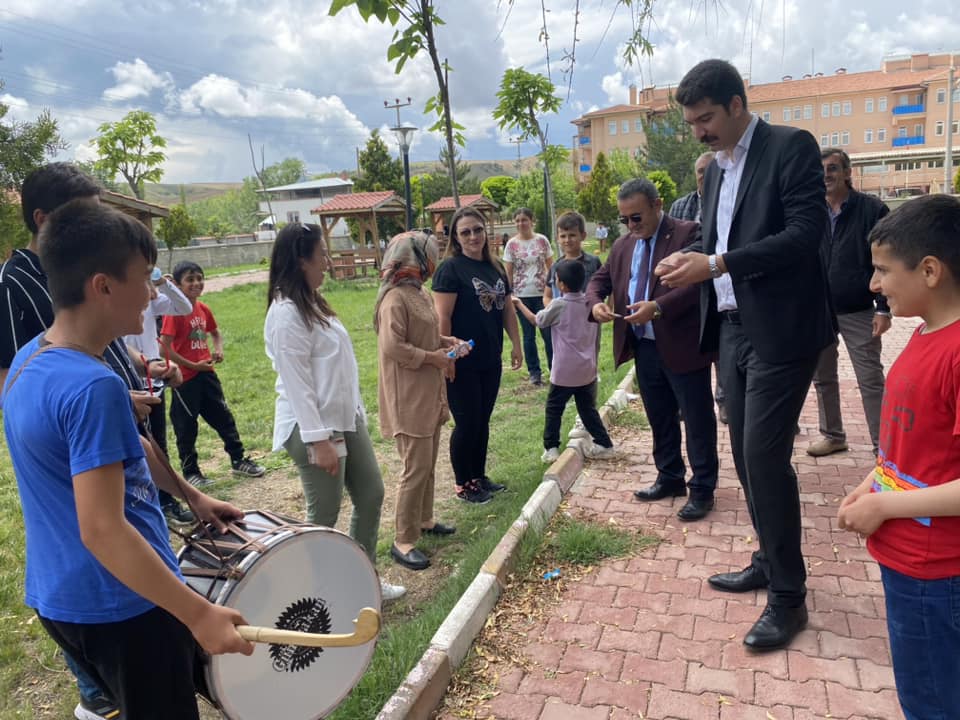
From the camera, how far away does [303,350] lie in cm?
325

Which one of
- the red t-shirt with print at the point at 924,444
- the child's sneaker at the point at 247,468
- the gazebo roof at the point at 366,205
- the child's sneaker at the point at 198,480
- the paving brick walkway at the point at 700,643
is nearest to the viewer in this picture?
the red t-shirt with print at the point at 924,444

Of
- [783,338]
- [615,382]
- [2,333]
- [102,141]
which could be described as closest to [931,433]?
[783,338]

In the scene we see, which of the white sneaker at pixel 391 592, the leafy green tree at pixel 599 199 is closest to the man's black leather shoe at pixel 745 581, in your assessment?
the white sneaker at pixel 391 592

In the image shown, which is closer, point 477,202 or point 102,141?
point 477,202

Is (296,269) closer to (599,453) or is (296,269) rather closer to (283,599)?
(283,599)

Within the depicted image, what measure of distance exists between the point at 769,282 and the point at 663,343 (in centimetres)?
143

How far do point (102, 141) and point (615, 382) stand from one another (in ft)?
140

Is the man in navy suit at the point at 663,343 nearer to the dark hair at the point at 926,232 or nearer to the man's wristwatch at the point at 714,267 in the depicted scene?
the man's wristwatch at the point at 714,267

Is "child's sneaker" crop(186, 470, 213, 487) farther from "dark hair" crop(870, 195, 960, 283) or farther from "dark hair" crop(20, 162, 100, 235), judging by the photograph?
"dark hair" crop(870, 195, 960, 283)

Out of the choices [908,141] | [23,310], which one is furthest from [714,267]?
[908,141]

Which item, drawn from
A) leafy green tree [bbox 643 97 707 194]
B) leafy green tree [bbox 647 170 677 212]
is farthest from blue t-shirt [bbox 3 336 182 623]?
leafy green tree [bbox 643 97 707 194]

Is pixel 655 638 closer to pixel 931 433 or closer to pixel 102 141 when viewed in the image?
pixel 931 433

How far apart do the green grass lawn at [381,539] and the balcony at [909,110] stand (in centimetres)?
7115

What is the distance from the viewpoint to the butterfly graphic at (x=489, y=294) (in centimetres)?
467
